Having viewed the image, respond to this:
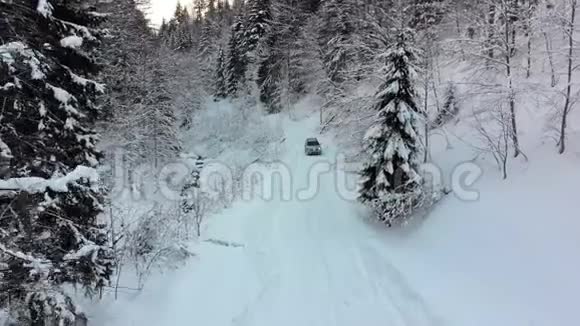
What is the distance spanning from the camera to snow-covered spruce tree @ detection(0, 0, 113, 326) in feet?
13.4

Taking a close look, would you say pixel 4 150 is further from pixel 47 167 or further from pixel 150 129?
pixel 150 129

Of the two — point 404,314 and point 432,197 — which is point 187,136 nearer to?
point 432,197

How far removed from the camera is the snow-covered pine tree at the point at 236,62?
4291 centimetres

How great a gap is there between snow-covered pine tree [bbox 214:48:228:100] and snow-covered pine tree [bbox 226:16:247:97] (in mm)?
1708

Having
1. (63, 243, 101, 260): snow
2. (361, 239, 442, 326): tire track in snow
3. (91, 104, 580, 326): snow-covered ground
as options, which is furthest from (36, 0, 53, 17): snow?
(361, 239, 442, 326): tire track in snow

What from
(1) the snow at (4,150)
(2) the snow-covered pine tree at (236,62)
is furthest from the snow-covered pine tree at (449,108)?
(2) the snow-covered pine tree at (236,62)

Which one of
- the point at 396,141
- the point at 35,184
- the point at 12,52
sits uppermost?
the point at 12,52

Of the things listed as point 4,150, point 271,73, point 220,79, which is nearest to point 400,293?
point 4,150

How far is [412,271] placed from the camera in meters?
8.35

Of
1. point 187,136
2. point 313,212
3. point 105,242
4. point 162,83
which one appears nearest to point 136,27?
point 162,83

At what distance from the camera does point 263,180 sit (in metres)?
20.5

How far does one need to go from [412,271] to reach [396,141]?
12.9ft

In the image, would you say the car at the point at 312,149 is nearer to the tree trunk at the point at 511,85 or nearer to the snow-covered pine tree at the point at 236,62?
the tree trunk at the point at 511,85

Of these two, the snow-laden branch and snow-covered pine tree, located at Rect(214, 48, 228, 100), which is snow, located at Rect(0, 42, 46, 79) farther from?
snow-covered pine tree, located at Rect(214, 48, 228, 100)
